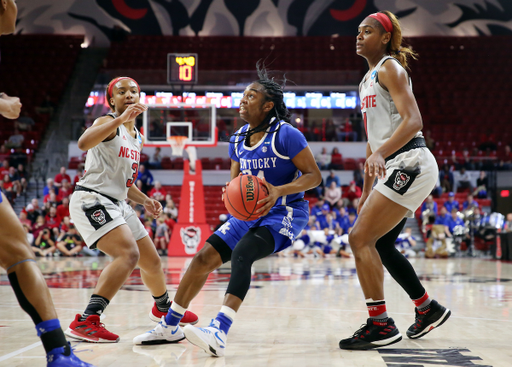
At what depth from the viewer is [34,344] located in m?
3.42

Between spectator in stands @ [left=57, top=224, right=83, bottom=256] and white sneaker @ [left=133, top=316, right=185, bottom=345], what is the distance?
1003 centimetres

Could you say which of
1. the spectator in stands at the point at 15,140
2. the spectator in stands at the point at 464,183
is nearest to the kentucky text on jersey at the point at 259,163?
the spectator in stands at the point at 464,183

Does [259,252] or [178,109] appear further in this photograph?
[178,109]

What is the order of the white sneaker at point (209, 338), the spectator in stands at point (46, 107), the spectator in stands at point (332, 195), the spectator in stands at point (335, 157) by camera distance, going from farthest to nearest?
the spectator in stands at point (46, 107)
the spectator in stands at point (335, 157)
the spectator in stands at point (332, 195)
the white sneaker at point (209, 338)

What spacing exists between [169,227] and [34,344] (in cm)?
1034

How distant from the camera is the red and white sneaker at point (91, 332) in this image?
3.50 meters

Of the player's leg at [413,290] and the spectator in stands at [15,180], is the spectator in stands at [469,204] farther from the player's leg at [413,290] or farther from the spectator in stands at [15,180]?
the spectator in stands at [15,180]

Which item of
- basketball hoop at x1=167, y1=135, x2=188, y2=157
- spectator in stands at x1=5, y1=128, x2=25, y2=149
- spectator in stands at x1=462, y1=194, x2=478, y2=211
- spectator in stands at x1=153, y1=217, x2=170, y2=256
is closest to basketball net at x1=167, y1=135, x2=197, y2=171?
basketball hoop at x1=167, y1=135, x2=188, y2=157

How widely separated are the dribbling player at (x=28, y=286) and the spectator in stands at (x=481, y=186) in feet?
51.8

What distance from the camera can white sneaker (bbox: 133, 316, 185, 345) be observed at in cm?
343

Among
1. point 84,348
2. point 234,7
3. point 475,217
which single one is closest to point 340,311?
point 84,348

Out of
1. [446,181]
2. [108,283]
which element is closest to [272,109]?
[108,283]

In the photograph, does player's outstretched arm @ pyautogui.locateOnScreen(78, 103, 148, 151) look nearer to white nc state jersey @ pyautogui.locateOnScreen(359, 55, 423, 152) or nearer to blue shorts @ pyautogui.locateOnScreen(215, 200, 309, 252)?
blue shorts @ pyautogui.locateOnScreen(215, 200, 309, 252)

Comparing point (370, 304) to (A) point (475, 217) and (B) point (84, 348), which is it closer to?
(B) point (84, 348)
